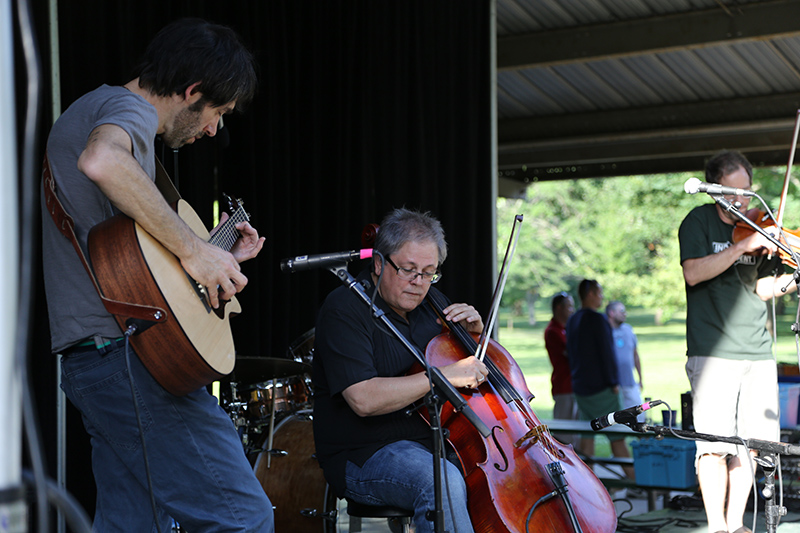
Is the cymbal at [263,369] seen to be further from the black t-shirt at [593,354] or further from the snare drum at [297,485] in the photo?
the black t-shirt at [593,354]

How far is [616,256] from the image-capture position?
25125 millimetres

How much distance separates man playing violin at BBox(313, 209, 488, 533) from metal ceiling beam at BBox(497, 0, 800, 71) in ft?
12.8

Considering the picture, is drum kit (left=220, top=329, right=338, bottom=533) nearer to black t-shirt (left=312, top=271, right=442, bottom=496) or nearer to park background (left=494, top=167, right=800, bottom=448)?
black t-shirt (left=312, top=271, right=442, bottom=496)

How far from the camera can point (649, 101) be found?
7.43m

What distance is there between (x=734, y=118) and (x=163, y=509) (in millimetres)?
Answer: 6724

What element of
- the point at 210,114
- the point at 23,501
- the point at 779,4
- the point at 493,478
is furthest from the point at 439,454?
the point at 779,4

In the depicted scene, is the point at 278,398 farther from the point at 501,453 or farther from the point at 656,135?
the point at 656,135

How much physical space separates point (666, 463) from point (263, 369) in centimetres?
260

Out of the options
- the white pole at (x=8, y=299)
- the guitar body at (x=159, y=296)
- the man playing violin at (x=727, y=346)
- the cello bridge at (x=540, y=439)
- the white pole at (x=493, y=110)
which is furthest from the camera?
the white pole at (x=493, y=110)

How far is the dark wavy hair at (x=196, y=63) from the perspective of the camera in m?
1.77

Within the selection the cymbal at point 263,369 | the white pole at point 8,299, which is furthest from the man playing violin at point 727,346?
the white pole at point 8,299

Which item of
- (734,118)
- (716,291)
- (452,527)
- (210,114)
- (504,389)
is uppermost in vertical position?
(734,118)

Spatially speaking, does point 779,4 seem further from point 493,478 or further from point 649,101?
point 493,478

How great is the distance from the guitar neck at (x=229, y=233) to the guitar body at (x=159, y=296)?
0.30 metres
